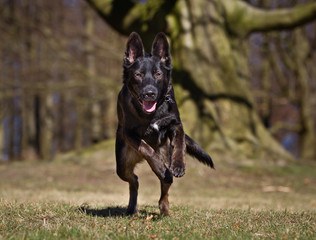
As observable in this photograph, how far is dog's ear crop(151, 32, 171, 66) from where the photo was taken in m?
5.69

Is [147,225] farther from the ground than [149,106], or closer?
closer

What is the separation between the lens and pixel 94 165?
13.3m

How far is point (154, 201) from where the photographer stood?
343 inches

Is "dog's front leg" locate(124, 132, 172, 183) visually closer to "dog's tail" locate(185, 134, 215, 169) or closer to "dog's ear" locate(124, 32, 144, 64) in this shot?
"dog's tail" locate(185, 134, 215, 169)

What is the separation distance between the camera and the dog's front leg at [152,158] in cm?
509

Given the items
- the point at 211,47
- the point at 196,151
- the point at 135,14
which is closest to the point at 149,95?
the point at 196,151

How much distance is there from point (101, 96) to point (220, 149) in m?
9.16

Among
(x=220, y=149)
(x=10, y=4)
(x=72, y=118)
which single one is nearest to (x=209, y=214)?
(x=220, y=149)

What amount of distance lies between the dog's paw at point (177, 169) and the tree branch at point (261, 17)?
985 centimetres

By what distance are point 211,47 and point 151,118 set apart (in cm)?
924

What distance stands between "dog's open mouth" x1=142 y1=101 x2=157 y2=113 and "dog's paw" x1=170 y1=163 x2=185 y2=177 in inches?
24.6

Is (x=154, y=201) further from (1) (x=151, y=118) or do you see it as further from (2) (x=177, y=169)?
(2) (x=177, y=169)

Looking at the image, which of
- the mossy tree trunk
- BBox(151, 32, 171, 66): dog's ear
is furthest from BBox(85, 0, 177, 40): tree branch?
BBox(151, 32, 171, 66): dog's ear

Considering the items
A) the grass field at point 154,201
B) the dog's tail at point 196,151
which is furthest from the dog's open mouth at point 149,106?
the grass field at point 154,201
